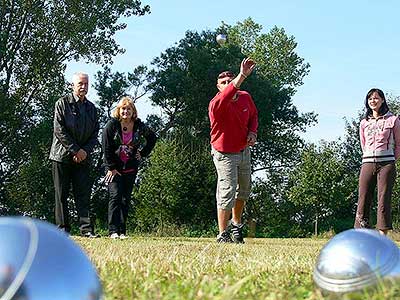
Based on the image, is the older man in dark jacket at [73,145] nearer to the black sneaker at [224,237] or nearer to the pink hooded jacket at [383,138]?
the black sneaker at [224,237]

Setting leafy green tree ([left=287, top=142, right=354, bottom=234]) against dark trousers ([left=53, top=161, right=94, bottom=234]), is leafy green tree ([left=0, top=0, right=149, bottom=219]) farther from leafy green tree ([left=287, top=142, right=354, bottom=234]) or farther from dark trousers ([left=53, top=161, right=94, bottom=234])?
dark trousers ([left=53, top=161, right=94, bottom=234])

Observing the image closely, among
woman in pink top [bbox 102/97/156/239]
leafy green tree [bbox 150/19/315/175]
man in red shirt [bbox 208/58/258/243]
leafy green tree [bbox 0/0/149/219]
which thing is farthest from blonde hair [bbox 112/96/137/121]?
leafy green tree [bbox 150/19/315/175]

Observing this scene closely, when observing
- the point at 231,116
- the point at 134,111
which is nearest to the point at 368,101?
the point at 231,116

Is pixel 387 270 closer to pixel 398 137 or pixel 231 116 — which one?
pixel 231 116

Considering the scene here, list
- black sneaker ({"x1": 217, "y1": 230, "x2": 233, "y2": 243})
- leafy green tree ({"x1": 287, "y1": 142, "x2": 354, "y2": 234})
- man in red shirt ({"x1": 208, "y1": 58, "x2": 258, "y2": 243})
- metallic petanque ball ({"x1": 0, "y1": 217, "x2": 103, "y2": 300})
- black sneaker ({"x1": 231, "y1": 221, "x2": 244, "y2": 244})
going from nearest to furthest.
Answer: metallic petanque ball ({"x1": 0, "y1": 217, "x2": 103, "y2": 300}), man in red shirt ({"x1": 208, "y1": 58, "x2": 258, "y2": 243}), black sneaker ({"x1": 217, "y1": 230, "x2": 233, "y2": 243}), black sneaker ({"x1": 231, "y1": 221, "x2": 244, "y2": 244}), leafy green tree ({"x1": 287, "y1": 142, "x2": 354, "y2": 234})

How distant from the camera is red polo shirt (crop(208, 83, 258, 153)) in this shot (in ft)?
27.0

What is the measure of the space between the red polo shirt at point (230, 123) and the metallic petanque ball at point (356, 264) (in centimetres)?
543

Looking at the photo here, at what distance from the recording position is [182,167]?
2948 cm

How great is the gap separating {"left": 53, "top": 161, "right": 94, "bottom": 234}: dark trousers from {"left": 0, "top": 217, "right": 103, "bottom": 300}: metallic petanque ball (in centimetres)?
651

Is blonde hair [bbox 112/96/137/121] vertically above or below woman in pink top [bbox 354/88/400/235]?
above

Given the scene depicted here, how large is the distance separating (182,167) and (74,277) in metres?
27.5

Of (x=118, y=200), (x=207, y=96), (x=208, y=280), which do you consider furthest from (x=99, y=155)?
(x=208, y=280)

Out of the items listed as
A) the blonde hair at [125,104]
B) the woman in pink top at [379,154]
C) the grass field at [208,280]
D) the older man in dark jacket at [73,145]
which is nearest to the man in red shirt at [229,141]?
the blonde hair at [125,104]

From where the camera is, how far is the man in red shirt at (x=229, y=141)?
8195 millimetres
